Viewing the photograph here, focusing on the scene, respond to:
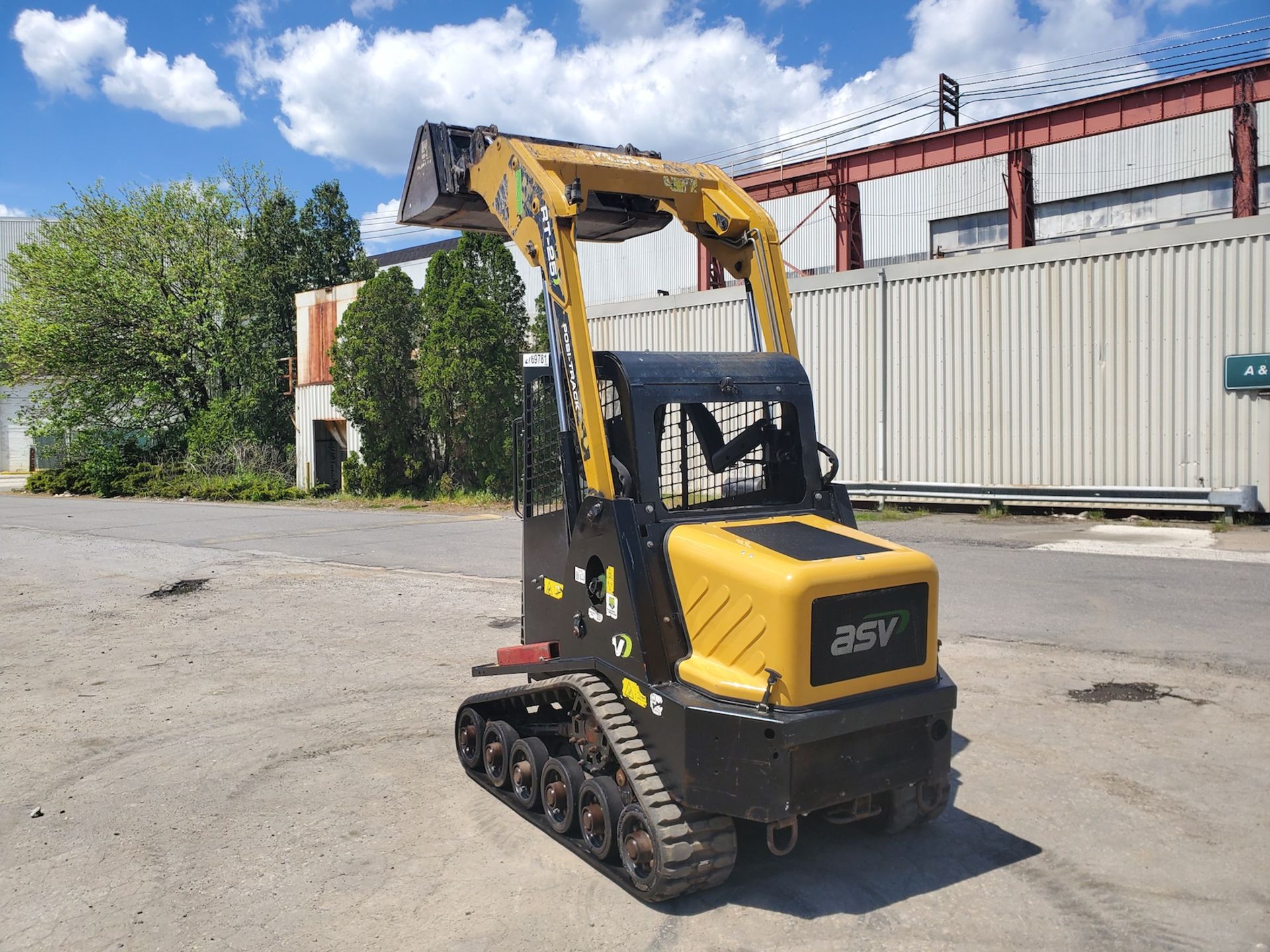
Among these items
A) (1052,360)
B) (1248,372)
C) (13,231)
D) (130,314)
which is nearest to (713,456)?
(1248,372)

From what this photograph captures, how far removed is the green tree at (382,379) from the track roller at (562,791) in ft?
80.7

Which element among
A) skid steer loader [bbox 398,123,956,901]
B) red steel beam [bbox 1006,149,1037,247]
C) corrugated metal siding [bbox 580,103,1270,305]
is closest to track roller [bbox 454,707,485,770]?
skid steer loader [bbox 398,123,956,901]

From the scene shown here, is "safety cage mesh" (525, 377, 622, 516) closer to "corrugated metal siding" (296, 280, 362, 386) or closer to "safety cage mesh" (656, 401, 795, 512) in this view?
"safety cage mesh" (656, 401, 795, 512)

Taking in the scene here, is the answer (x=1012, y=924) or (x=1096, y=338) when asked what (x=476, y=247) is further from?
(x=1012, y=924)

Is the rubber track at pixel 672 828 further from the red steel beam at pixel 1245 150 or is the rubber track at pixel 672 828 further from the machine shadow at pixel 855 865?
the red steel beam at pixel 1245 150

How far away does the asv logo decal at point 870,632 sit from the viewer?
12.9ft

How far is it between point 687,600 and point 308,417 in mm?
31456

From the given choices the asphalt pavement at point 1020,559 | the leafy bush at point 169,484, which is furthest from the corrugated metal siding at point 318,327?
the asphalt pavement at point 1020,559

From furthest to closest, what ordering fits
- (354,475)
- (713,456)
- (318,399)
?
(318,399)
(354,475)
(713,456)

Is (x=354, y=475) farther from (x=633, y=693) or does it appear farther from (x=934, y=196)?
(x=633, y=693)

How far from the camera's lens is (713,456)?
16.2 feet

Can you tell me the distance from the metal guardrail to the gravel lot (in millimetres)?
7801

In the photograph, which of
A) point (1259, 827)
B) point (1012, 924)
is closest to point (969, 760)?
point (1259, 827)

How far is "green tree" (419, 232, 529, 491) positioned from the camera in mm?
26719
